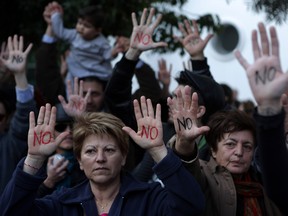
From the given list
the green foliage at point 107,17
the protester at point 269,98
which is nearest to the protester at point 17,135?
the protester at point 269,98

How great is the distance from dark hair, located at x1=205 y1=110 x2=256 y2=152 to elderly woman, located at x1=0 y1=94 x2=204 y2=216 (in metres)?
0.52

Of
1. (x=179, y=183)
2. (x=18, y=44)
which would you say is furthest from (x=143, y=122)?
(x=18, y=44)

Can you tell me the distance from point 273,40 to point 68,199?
4.91 feet

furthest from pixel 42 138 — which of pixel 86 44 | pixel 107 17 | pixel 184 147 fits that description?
pixel 107 17

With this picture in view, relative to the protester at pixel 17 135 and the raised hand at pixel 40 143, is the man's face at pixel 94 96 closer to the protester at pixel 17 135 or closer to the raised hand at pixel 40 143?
the protester at pixel 17 135

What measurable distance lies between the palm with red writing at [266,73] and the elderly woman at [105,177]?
0.69m

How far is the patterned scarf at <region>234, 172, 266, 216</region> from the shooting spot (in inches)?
160

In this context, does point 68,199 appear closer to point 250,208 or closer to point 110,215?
point 110,215

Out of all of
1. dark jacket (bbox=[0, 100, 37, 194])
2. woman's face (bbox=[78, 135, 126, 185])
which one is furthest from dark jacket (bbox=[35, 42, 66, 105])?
woman's face (bbox=[78, 135, 126, 185])

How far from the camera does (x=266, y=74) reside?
10.7 ft

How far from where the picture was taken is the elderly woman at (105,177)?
12.3ft

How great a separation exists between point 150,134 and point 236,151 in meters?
0.68

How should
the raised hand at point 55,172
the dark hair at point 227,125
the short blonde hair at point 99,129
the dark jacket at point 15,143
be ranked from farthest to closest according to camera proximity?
1. the dark jacket at point 15,143
2. the raised hand at point 55,172
3. the dark hair at point 227,125
4. the short blonde hair at point 99,129

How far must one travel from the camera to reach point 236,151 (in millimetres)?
4324
